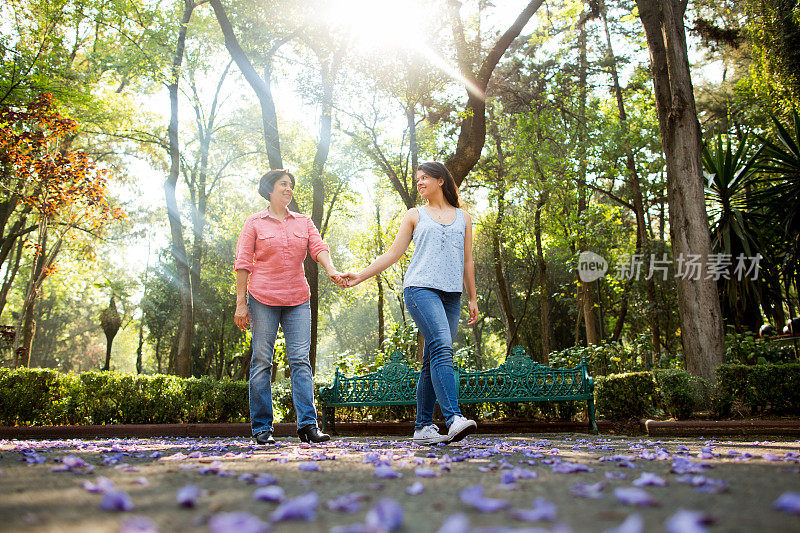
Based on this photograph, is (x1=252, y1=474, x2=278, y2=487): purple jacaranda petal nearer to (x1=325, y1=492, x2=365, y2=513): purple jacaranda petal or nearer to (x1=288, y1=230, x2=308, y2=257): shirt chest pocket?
(x1=325, y1=492, x2=365, y2=513): purple jacaranda petal

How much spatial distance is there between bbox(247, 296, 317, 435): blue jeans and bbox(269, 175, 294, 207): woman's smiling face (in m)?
0.89

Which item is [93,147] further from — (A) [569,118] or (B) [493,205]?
(A) [569,118]

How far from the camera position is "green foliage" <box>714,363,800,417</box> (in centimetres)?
599

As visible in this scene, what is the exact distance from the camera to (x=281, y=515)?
57.4 inches

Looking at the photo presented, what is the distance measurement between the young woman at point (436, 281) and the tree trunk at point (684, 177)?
4.38 metres

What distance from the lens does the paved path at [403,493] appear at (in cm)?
141

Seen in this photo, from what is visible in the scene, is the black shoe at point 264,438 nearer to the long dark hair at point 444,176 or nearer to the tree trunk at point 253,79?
the long dark hair at point 444,176

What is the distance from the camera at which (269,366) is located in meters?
4.48

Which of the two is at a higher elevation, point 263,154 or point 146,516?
point 263,154

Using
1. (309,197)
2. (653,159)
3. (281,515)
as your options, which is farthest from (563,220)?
(281,515)

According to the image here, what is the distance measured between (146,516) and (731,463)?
276 cm

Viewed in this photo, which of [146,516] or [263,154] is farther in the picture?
[263,154]

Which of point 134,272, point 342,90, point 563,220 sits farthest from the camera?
point 134,272

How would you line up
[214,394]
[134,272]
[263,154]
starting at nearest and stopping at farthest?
[214,394] < [263,154] < [134,272]
